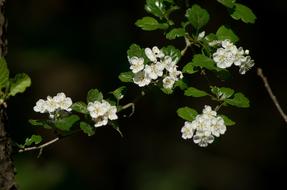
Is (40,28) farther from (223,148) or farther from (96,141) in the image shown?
(223,148)

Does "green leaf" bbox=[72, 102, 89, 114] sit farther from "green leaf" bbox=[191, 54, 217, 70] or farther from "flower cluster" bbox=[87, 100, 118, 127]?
"green leaf" bbox=[191, 54, 217, 70]

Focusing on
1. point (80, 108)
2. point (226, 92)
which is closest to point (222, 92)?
point (226, 92)

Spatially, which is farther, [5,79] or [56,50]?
[56,50]

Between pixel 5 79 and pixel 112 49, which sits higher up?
pixel 5 79

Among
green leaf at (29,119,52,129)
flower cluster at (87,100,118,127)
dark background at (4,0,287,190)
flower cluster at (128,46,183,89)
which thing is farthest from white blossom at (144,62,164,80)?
dark background at (4,0,287,190)

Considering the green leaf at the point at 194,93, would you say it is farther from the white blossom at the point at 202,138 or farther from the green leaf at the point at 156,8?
the green leaf at the point at 156,8

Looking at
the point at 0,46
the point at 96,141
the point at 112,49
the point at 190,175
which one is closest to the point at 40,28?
the point at 112,49
